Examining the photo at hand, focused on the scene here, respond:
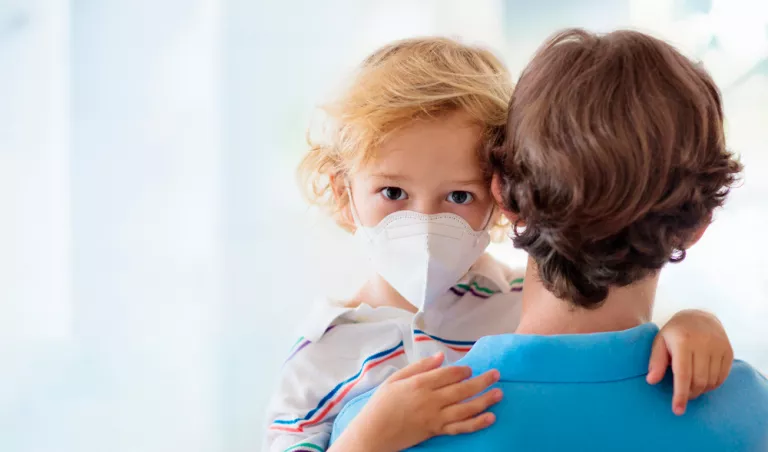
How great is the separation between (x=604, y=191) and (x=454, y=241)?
353 millimetres

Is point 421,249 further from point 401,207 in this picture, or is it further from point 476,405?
point 476,405

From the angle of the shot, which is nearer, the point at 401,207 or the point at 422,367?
the point at 422,367

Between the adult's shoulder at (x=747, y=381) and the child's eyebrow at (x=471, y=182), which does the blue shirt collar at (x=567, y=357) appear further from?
the child's eyebrow at (x=471, y=182)

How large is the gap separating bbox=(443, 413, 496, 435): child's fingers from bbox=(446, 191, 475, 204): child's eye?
0.42m

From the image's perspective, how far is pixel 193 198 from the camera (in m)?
1.57

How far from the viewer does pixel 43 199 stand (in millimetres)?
1492

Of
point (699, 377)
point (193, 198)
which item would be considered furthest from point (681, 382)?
point (193, 198)

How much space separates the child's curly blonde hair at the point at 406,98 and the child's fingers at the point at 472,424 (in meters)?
0.40

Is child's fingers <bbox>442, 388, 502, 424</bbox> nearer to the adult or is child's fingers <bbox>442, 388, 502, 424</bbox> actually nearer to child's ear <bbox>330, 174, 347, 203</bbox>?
the adult

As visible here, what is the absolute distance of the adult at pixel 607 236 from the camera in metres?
0.92

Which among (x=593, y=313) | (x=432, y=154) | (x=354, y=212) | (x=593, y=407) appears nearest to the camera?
(x=593, y=407)

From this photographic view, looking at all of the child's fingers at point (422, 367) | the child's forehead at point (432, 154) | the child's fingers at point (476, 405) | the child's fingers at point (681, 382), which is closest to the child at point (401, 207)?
the child's forehead at point (432, 154)

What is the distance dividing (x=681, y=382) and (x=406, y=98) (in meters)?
0.56

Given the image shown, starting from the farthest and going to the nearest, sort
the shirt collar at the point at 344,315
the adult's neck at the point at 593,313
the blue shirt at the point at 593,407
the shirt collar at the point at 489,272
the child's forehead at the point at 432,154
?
the shirt collar at the point at 489,272 < the shirt collar at the point at 344,315 < the child's forehead at the point at 432,154 < the adult's neck at the point at 593,313 < the blue shirt at the point at 593,407
